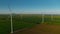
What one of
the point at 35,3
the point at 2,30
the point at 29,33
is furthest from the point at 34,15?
the point at 2,30

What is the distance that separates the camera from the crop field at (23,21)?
4.27 meters

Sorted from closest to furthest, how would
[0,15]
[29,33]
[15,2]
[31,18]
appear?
[29,33], [0,15], [15,2], [31,18]

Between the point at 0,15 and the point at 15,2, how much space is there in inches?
31.6

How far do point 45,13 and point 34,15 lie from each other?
24.2 inches

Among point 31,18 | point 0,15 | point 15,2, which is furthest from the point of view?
point 31,18

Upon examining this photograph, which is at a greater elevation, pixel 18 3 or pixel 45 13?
pixel 18 3

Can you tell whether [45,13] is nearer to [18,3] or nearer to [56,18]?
[56,18]

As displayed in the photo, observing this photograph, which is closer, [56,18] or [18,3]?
[18,3]

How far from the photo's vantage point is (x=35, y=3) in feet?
16.5

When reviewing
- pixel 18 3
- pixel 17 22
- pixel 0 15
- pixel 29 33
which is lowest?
pixel 29 33

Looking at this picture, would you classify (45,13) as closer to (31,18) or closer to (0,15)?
(31,18)

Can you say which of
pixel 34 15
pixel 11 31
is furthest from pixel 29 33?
pixel 34 15

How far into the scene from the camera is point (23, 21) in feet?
15.6

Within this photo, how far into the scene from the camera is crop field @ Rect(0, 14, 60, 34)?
168 inches
